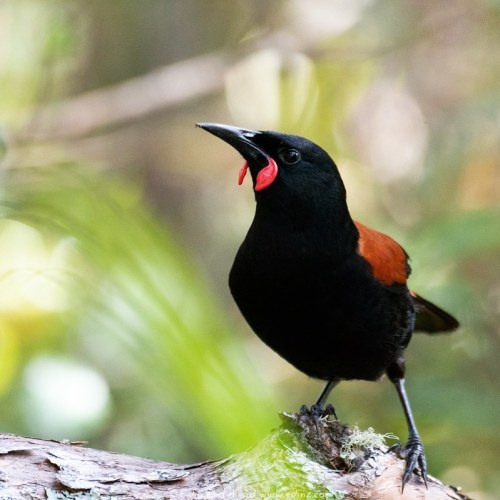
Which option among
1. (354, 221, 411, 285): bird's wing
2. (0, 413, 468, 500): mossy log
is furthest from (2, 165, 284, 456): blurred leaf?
(354, 221, 411, 285): bird's wing

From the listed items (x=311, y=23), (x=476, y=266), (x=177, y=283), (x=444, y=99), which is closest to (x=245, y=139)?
(x=177, y=283)

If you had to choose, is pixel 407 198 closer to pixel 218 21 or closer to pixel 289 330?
pixel 218 21

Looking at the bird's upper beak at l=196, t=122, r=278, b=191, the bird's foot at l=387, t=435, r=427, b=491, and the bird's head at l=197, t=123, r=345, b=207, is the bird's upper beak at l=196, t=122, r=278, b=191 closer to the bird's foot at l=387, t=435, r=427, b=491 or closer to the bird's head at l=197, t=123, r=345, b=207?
the bird's head at l=197, t=123, r=345, b=207

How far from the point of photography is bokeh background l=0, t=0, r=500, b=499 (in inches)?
36.3

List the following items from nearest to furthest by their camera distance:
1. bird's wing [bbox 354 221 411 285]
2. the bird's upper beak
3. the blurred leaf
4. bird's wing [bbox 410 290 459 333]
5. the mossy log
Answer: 1. the blurred leaf
2. the mossy log
3. the bird's upper beak
4. bird's wing [bbox 354 221 411 285]
5. bird's wing [bbox 410 290 459 333]

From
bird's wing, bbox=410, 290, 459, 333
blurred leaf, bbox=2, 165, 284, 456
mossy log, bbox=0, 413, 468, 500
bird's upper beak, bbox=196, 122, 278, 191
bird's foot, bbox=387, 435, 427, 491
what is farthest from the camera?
bird's wing, bbox=410, 290, 459, 333

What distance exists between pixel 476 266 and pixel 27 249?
13.3 ft

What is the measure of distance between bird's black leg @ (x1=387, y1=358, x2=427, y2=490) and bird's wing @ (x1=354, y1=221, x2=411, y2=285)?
1.62 ft

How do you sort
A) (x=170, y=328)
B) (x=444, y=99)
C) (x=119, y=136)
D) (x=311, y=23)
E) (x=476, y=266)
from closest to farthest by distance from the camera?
(x=170, y=328), (x=476, y=266), (x=119, y=136), (x=311, y=23), (x=444, y=99)

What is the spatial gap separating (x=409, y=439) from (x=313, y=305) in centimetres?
88

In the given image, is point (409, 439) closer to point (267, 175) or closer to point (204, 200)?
point (267, 175)

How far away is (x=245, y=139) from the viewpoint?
297 centimetres

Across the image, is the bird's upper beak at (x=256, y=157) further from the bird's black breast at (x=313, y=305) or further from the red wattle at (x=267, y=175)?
the bird's black breast at (x=313, y=305)

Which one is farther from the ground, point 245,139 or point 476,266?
point 476,266
